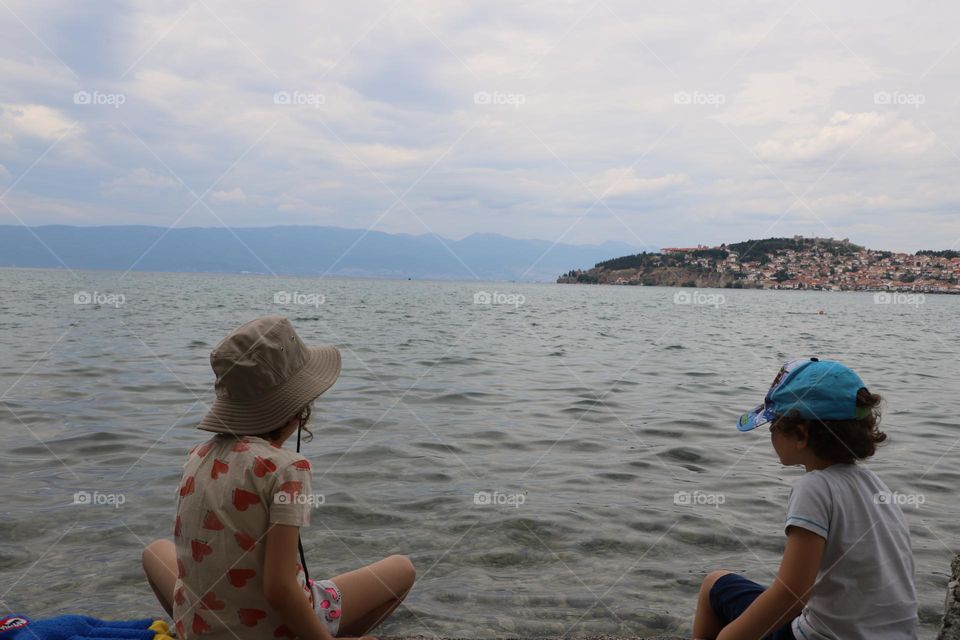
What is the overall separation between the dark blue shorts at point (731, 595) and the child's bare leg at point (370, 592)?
1461 mm

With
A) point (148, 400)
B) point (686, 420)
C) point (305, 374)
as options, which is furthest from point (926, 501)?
point (148, 400)

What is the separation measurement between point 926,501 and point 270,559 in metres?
6.62

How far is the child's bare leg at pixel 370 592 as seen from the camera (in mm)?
3502

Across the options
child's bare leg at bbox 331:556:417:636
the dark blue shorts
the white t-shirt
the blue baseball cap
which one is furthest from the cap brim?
child's bare leg at bbox 331:556:417:636

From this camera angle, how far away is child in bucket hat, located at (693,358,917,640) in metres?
2.69

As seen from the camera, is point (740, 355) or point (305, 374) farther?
point (740, 355)

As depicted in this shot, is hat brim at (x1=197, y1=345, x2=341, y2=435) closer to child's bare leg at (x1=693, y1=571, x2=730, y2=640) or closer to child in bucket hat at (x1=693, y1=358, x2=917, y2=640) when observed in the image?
child in bucket hat at (x1=693, y1=358, x2=917, y2=640)

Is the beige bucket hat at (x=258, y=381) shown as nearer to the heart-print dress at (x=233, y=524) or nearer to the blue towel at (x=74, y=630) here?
the heart-print dress at (x=233, y=524)

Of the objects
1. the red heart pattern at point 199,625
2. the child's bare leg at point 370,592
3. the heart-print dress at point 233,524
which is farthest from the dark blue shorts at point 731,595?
the red heart pattern at point 199,625

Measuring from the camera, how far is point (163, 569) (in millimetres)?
3621

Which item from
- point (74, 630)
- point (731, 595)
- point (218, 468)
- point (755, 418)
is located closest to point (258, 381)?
point (218, 468)

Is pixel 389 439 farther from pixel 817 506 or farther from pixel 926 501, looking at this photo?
pixel 817 506

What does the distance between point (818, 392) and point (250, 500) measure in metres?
2.15

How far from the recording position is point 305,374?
302 centimetres
